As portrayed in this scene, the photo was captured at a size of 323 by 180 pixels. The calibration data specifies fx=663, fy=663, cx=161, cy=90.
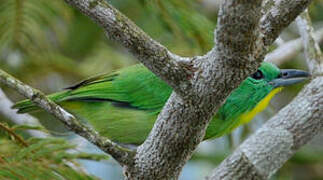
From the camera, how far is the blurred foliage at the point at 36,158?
2410 mm

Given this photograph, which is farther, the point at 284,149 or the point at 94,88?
the point at 94,88

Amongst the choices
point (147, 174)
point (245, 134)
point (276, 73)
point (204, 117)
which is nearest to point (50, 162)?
point (147, 174)

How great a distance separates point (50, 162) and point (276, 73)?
1534 millimetres

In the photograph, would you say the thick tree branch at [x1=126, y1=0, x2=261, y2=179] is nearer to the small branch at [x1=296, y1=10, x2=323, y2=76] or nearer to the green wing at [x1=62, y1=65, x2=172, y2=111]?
the small branch at [x1=296, y1=10, x2=323, y2=76]

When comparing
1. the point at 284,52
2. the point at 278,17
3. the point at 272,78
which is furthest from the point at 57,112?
the point at 284,52

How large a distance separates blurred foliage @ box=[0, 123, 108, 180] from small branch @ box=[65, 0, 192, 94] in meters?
0.70

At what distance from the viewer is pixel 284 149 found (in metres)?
3.11

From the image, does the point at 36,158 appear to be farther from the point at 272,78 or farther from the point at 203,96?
the point at 272,78

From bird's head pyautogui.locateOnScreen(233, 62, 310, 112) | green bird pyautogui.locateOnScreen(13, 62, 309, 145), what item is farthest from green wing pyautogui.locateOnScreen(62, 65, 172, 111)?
bird's head pyautogui.locateOnScreen(233, 62, 310, 112)

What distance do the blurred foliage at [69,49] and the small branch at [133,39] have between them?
701 millimetres

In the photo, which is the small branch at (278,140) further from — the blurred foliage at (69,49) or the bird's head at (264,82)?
the blurred foliage at (69,49)

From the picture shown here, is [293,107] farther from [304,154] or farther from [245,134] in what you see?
[304,154]

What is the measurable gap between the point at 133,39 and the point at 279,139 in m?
1.39

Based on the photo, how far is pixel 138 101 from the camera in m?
3.76
